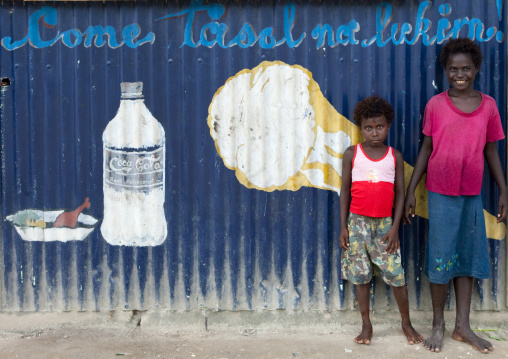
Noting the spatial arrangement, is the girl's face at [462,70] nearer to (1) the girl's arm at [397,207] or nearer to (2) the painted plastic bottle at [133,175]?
(1) the girl's arm at [397,207]

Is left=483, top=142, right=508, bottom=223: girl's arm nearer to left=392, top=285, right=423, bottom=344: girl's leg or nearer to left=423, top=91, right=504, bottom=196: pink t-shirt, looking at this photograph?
left=423, top=91, right=504, bottom=196: pink t-shirt

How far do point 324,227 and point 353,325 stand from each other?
77cm

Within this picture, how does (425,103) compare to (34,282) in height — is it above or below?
above

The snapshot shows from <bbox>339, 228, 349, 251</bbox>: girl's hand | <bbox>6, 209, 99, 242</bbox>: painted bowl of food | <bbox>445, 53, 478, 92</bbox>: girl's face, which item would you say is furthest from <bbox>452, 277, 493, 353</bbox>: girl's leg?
<bbox>6, 209, 99, 242</bbox>: painted bowl of food

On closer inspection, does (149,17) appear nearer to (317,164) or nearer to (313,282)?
(317,164)

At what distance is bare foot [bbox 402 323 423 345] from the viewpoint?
10.9 feet

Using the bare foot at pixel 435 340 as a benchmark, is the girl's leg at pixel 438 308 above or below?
above

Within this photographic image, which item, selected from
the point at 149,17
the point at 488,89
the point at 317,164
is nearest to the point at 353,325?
the point at 317,164

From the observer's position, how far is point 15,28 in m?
3.54

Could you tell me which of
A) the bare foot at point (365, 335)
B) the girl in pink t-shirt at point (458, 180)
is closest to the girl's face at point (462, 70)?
the girl in pink t-shirt at point (458, 180)

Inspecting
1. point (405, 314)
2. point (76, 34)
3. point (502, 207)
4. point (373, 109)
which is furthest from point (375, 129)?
point (76, 34)

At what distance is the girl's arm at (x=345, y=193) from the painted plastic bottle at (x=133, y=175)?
1.30 m

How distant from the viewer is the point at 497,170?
3.35m

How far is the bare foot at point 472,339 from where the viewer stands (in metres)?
3.20
